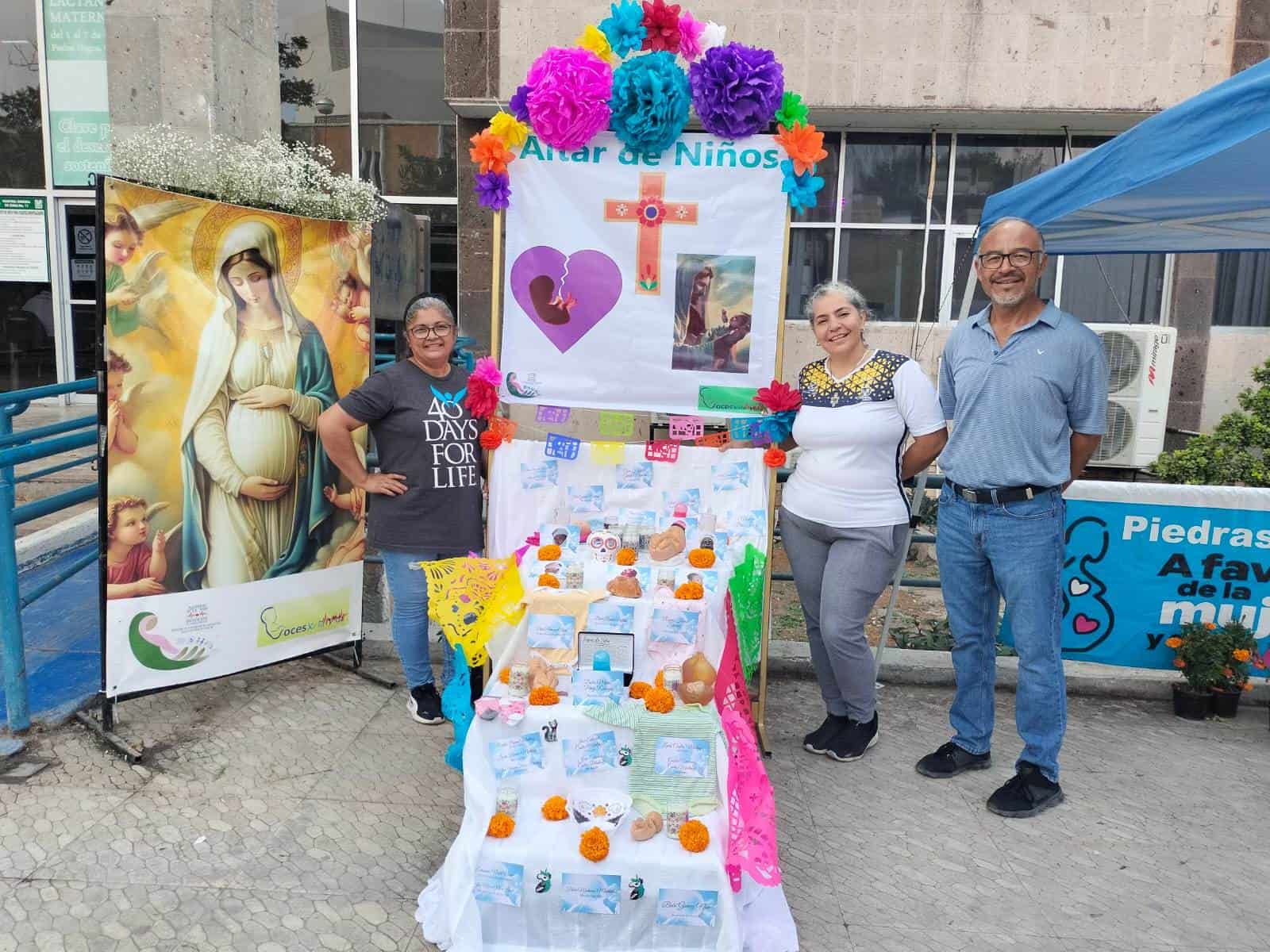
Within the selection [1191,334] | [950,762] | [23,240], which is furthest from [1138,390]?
[23,240]

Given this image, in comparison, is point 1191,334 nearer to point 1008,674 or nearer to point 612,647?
point 1008,674

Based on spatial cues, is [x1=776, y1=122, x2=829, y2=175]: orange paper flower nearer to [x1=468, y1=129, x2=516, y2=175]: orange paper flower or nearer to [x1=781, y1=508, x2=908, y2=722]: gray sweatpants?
[x1=468, y1=129, x2=516, y2=175]: orange paper flower

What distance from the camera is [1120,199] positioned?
10.9 ft

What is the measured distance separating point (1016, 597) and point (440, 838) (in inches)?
83.7

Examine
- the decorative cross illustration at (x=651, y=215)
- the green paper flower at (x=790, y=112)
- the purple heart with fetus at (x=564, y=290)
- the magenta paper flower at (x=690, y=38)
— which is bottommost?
the purple heart with fetus at (x=564, y=290)

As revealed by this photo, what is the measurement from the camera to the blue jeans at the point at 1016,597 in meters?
3.01

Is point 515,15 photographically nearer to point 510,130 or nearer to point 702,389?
point 510,130

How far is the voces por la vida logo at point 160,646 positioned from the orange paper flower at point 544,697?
1.70m

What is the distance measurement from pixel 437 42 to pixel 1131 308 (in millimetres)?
8130

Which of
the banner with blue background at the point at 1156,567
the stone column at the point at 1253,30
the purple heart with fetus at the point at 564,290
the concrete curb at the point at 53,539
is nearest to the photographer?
the purple heart with fetus at the point at 564,290

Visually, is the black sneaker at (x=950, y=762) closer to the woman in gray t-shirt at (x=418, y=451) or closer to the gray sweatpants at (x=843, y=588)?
the gray sweatpants at (x=843, y=588)

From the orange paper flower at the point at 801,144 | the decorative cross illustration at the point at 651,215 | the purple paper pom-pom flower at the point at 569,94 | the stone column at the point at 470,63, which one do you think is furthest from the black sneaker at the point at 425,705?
the stone column at the point at 470,63

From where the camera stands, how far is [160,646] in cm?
346

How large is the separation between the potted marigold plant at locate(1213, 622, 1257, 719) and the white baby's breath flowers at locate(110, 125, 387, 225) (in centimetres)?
429
